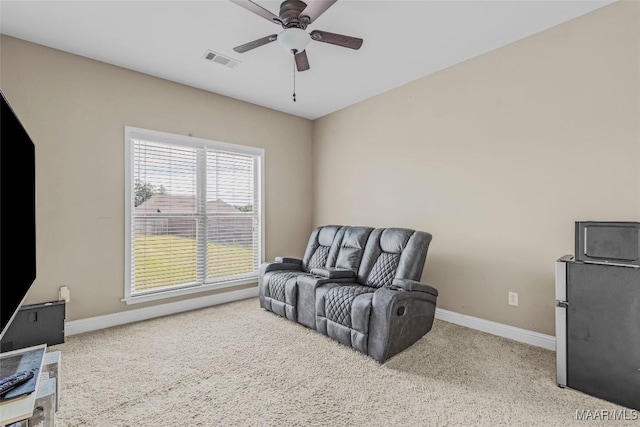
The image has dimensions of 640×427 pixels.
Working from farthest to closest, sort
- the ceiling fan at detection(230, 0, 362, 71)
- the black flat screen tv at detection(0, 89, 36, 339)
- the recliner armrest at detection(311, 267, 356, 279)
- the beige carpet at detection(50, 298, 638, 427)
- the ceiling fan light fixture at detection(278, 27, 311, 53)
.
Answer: the recliner armrest at detection(311, 267, 356, 279) < the ceiling fan light fixture at detection(278, 27, 311, 53) < the ceiling fan at detection(230, 0, 362, 71) < the beige carpet at detection(50, 298, 638, 427) < the black flat screen tv at detection(0, 89, 36, 339)

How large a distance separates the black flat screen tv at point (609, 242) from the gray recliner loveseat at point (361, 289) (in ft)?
3.83

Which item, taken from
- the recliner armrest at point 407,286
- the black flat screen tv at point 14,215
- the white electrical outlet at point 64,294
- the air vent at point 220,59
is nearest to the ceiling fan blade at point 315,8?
the air vent at point 220,59

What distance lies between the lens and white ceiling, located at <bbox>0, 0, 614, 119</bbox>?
2342 mm

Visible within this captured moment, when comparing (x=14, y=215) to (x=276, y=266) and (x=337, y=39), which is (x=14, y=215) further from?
(x=276, y=266)

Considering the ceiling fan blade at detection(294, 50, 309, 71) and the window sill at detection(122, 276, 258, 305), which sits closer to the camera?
the ceiling fan blade at detection(294, 50, 309, 71)

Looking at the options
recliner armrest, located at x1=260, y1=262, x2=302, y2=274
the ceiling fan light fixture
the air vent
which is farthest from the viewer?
recliner armrest, located at x1=260, y1=262, x2=302, y2=274

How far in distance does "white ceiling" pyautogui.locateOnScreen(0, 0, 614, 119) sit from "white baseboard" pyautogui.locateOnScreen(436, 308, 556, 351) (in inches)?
105

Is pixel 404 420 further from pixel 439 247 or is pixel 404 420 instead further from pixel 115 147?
pixel 115 147

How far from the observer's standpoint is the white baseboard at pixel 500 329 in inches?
103

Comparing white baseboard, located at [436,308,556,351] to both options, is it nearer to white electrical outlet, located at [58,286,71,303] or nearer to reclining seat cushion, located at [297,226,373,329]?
reclining seat cushion, located at [297,226,373,329]

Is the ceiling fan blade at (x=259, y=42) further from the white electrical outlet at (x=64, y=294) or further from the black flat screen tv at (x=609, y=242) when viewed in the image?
the white electrical outlet at (x=64, y=294)

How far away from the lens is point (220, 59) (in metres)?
3.11

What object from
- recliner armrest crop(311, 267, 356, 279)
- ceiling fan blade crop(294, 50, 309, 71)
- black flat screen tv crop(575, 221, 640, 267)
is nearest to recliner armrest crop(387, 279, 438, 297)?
recliner armrest crop(311, 267, 356, 279)

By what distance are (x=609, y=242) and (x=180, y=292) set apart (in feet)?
13.0
